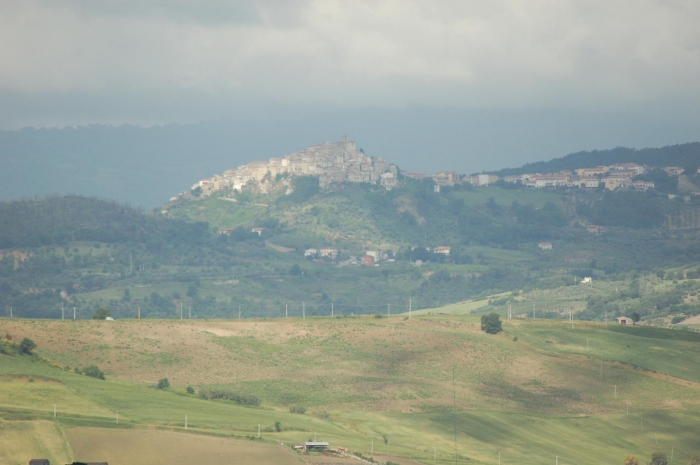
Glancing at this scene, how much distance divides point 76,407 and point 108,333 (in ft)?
135

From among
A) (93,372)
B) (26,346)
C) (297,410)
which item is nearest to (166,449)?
(297,410)

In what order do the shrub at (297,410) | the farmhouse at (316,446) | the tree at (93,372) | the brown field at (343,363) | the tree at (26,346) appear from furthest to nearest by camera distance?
1. the brown field at (343,363)
2. the tree at (26,346)
3. the tree at (93,372)
4. the shrub at (297,410)
5. the farmhouse at (316,446)

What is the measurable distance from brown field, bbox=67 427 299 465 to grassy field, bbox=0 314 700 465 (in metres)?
0.32

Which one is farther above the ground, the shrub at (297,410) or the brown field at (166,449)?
the brown field at (166,449)

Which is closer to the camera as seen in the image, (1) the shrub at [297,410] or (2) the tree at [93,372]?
(1) the shrub at [297,410]

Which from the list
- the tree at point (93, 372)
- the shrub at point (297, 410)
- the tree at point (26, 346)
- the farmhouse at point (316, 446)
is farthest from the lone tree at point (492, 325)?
the farmhouse at point (316, 446)

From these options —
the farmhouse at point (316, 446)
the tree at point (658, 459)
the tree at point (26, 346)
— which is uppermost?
the tree at point (26, 346)

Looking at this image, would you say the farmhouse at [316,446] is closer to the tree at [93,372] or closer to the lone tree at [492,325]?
the tree at [93,372]

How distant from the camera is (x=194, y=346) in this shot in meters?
131

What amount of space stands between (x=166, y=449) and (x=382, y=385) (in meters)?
44.6

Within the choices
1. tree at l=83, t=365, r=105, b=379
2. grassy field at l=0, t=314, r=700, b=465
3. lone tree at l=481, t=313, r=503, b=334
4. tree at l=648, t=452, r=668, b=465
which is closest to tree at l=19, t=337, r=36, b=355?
grassy field at l=0, t=314, r=700, b=465

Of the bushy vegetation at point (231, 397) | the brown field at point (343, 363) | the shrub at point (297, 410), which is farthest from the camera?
the brown field at point (343, 363)

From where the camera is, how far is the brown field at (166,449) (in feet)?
245

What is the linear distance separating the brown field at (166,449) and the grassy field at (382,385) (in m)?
0.32
